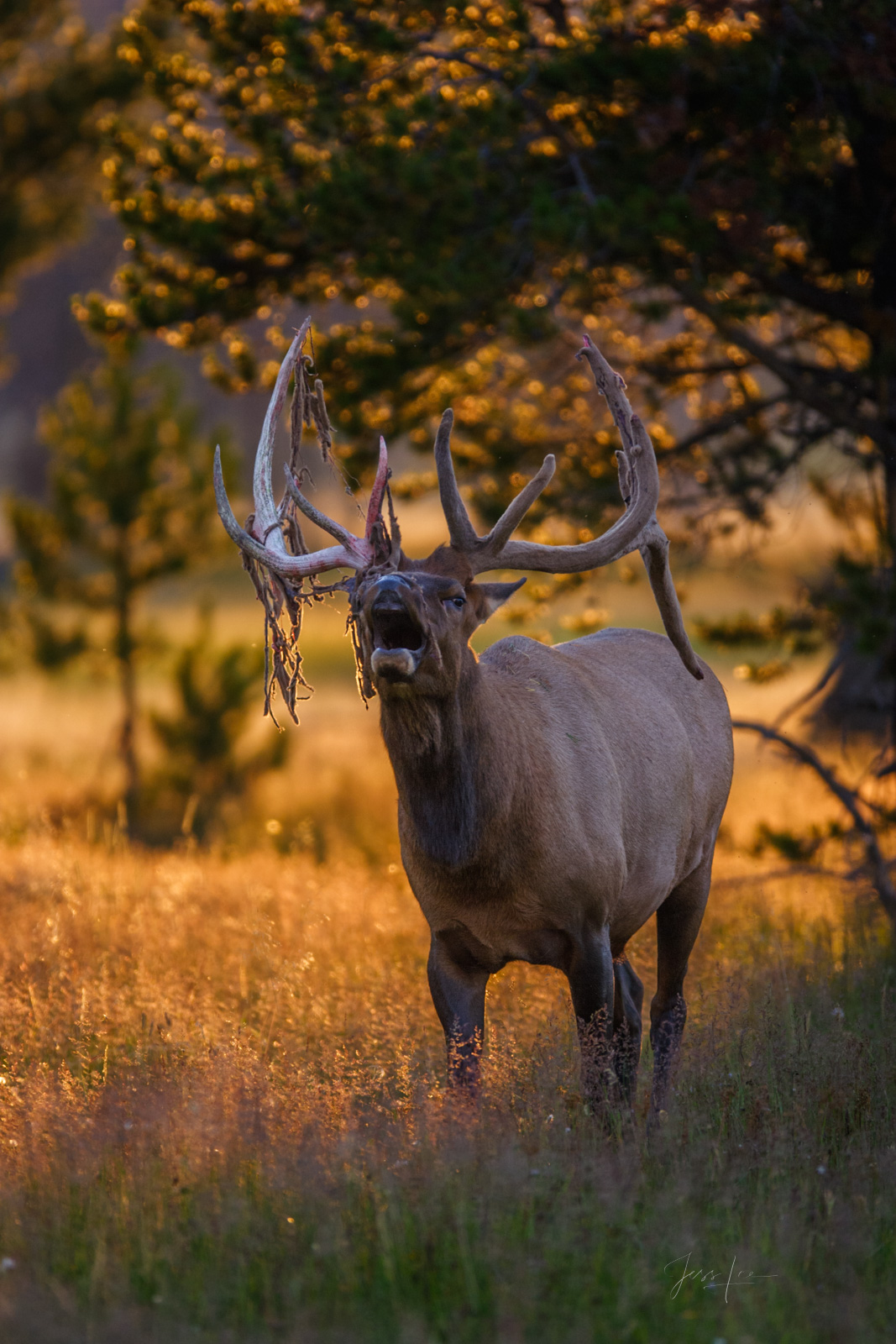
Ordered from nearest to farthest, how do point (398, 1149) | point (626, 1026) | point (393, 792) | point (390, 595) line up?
point (398, 1149), point (390, 595), point (626, 1026), point (393, 792)

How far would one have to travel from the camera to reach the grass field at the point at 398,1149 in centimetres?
349

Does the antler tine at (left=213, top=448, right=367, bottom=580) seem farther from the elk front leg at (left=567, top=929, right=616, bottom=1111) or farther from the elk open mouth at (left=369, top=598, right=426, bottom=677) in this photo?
the elk front leg at (left=567, top=929, right=616, bottom=1111)

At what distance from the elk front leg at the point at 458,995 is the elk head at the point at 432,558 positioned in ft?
3.43

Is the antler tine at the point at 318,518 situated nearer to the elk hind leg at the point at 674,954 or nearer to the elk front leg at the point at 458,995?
the elk front leg at the point at 458,995

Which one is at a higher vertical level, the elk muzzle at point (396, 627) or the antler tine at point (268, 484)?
the antler tine at point (268, 484)

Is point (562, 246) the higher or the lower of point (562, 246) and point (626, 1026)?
the higher

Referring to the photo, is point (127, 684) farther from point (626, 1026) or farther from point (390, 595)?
point (390, 595)

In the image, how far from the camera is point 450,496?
475cm

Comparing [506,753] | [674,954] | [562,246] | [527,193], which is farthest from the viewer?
[527,193]

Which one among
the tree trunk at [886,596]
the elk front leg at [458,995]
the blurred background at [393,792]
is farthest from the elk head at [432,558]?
the tree trunk at [886,596]

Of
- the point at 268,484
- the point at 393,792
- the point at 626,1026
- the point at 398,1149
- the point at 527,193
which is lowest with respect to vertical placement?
the point at 393,792
